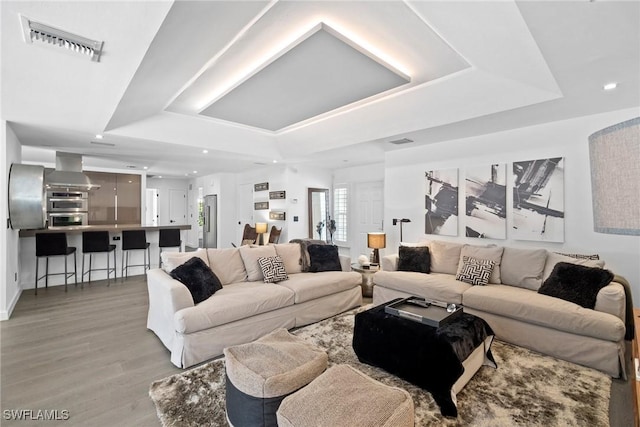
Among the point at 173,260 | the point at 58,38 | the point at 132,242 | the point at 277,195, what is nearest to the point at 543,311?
the point at 173,260

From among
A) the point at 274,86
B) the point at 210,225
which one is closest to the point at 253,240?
the point at 210,225

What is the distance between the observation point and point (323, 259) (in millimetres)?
4266

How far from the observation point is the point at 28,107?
3424 millimetres

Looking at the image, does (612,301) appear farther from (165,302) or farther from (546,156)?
(165,302)

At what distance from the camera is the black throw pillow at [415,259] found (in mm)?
4203

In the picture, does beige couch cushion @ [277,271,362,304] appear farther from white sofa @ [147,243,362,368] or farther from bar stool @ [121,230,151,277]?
bar stool @ [121,230,151,277]

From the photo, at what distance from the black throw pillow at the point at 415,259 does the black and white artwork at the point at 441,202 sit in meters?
0.80

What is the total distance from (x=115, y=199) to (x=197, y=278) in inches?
265

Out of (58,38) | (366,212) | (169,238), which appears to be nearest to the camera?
(58,38)

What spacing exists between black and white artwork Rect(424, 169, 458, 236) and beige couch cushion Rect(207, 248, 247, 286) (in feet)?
10.8

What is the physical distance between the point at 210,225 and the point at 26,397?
25.6ft

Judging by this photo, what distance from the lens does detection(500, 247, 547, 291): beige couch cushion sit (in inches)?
134

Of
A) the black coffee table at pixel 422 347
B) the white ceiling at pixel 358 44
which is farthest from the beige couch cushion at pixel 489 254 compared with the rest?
the white ceiling at pixel 358 44

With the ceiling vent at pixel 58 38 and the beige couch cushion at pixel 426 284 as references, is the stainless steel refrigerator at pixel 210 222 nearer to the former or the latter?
the beige couch cushion at pixel 426 284
